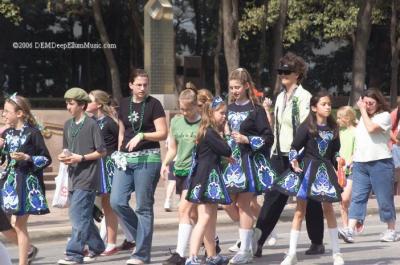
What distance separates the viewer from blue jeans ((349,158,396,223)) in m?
11.4

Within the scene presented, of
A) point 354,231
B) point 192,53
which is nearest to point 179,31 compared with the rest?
point 192,53

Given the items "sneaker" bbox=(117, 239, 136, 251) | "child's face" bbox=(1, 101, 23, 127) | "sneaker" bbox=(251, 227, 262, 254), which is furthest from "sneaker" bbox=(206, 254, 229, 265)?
"child's face" bbox=(1, 101, 23, 127)

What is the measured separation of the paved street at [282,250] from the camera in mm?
9961

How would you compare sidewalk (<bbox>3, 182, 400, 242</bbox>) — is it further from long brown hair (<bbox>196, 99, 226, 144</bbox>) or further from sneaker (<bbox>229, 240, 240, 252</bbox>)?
long brown hair (<bbox>196, 99, 226, 144</bbox>)

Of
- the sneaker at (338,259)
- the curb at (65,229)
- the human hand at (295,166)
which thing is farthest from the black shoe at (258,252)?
the curb at (65,229)

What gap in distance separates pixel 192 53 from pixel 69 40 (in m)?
4.99

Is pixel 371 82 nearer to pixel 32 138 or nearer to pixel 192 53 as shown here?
pixel 192 53

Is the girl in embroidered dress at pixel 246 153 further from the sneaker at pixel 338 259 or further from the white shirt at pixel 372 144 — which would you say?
the white shirt at pixel 372 144

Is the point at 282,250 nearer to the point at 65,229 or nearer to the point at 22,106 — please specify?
the point at 65,229

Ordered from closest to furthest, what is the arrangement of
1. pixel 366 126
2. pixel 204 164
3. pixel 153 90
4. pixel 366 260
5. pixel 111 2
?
1. pixel 204 164
2. pixel 366 260
3. pixel 366 126
4. pixel 153 90
5. pixel 111 2

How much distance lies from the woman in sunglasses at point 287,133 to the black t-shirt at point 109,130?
69.7 inches

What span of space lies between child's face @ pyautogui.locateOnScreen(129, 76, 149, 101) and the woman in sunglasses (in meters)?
1.29

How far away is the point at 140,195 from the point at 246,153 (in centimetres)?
107

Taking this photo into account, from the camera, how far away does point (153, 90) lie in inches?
810
